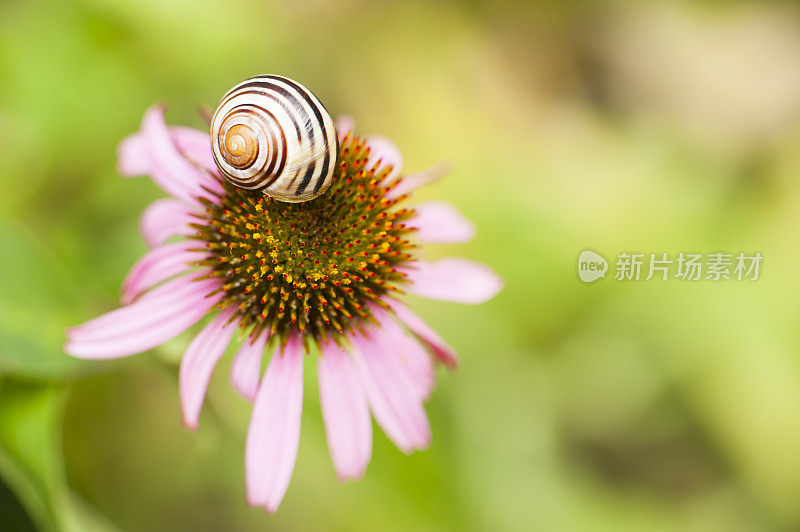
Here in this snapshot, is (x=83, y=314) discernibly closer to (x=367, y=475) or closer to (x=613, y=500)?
(x=367, y=475)

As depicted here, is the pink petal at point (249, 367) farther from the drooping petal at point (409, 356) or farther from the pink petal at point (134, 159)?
the pink petal at point (134, 159)

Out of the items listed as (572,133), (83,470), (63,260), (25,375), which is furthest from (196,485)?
(572,133)

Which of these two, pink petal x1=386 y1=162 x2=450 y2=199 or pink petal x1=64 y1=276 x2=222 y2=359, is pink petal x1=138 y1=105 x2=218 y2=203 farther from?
pink petal x1=386 y1=162 x2=450 y2=199

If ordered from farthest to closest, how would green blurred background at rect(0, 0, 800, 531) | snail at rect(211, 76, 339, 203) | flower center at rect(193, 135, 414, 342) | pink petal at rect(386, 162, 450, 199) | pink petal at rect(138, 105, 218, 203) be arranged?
1. green blurred background at rect(0, 0, 800, 531)
2. pink petal at rect(386, 162, 450, 199)
3. pink petal at rect(138, 105, 218, 203)
4. flower center at rect(193, 135, 414, 342)
5. snail at rect(211, 76, 339, 203)

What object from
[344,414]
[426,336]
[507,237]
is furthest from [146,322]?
[507,237]

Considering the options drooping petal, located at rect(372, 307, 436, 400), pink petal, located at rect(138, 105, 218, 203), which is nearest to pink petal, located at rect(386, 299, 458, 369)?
drooping petal, located at rect(372, 307, 436, 400)

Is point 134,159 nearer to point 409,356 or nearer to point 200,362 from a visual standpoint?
point 200,362
